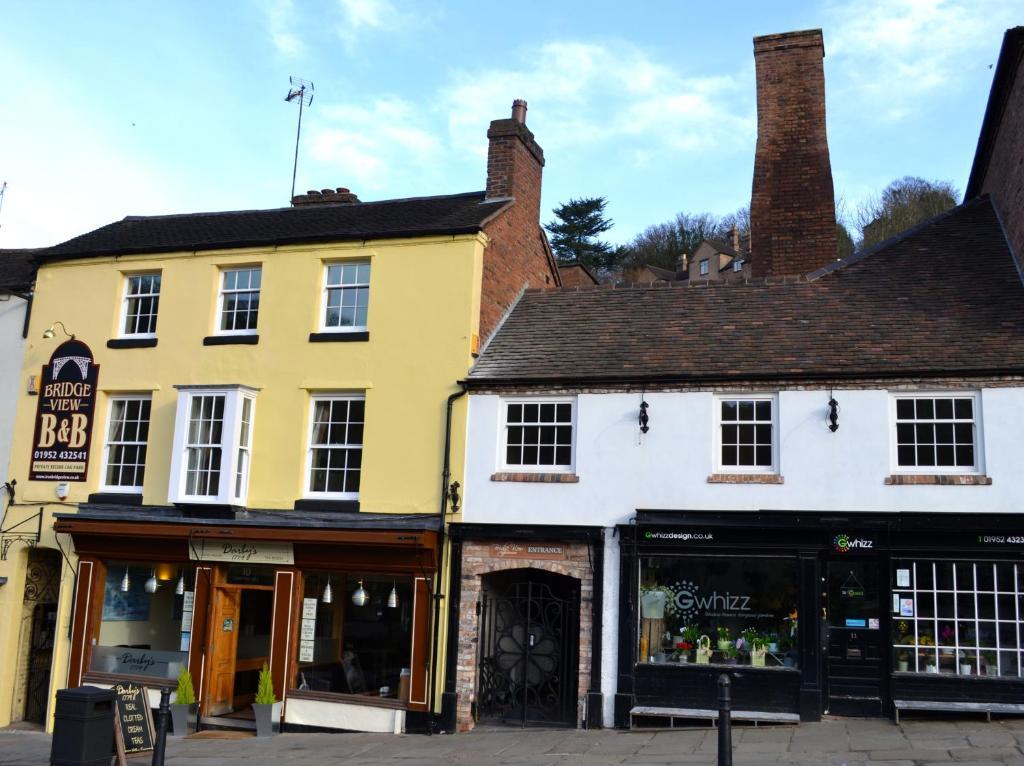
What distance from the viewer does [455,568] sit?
14914 mm

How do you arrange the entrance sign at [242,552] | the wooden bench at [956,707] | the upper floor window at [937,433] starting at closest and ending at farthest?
the wooden bench at [956,707] → the upper floor window at [937,433] → the entrance sign at [242,552]

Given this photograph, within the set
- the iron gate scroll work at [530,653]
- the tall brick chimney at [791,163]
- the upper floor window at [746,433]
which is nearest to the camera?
the upper floor window at [746,433]

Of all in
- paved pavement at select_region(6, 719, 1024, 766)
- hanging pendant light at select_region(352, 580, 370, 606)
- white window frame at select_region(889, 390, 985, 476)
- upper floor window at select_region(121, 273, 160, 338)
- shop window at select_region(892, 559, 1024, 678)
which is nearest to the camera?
paved pavement at select_region(6, 719, 1024, 766)

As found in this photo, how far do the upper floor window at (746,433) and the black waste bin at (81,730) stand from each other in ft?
29.1

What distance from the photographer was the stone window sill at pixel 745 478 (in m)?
13.8

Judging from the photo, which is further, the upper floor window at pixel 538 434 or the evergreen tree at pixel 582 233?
the evergreen tree at pixel 582 233

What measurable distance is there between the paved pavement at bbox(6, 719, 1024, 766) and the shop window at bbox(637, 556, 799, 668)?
115cm

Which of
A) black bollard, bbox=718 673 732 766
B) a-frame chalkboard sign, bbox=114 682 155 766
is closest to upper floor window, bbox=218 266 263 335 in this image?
a-frame chalkboard sign, bbox=114 682 155 766

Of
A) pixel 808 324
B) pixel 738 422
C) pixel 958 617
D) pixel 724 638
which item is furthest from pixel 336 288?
pixel 958 617

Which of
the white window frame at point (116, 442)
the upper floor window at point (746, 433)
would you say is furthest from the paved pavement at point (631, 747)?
the white window frame at point (116, 442)

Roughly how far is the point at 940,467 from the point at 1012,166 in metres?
5.56

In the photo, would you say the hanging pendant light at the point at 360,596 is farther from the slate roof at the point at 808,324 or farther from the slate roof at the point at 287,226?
the slate roof at the point at 287,226

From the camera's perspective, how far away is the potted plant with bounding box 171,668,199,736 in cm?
1531

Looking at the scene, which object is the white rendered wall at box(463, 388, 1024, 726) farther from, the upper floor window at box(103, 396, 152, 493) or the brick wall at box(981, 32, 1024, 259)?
the upper floor window at box(103, 396, 152, 493)
